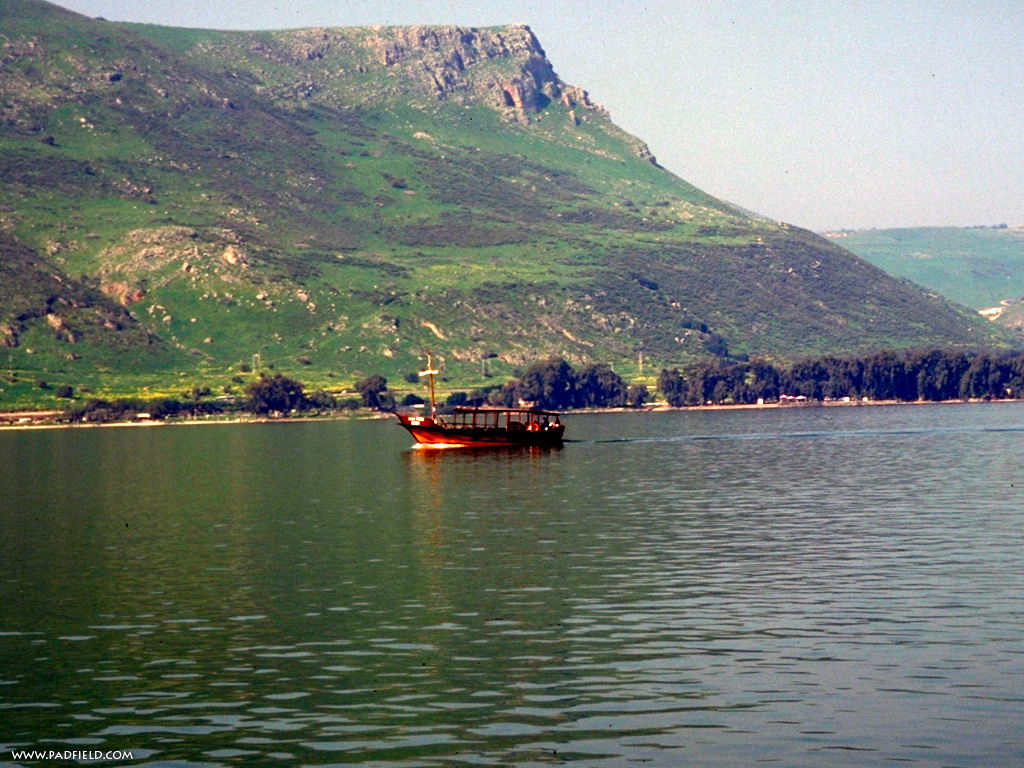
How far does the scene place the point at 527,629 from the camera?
51.4 m

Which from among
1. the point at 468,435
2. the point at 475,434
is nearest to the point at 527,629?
the point at 468,435

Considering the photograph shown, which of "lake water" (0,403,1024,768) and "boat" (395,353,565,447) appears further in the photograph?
"boat" (395,353,565,447)

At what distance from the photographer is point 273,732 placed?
37812mm

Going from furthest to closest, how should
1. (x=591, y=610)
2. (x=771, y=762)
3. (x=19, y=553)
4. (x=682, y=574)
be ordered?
(x=19, y=553) → (x=682, y=574) → (x=591, y=610) → (x=771, y=762)

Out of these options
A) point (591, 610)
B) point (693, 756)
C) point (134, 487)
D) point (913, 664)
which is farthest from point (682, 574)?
point (134, 487)

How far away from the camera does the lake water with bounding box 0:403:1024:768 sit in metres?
37.1

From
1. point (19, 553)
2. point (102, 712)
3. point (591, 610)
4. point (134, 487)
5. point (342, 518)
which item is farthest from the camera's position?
point (134, 487)

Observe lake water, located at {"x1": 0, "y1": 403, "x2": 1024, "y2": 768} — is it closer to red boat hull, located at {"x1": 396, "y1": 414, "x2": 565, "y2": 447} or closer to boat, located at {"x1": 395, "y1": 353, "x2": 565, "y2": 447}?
boat, located at {"x1": 395, "y1": 353, "x2": 565, "y2": 447}

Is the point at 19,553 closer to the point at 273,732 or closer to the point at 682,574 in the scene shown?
the point at 682,574

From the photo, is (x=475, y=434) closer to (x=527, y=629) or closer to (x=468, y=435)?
(x=468, y=435)

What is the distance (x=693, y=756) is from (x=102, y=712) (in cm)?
1678

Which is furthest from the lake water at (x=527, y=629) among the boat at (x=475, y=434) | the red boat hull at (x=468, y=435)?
the red boat hull at (x=468, y=435)

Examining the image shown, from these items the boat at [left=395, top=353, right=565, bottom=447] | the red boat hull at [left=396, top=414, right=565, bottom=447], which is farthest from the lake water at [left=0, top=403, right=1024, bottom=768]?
the red boat hull at [left=396, top=414, right=565, bottom=447]

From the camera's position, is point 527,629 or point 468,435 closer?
point 527,629
